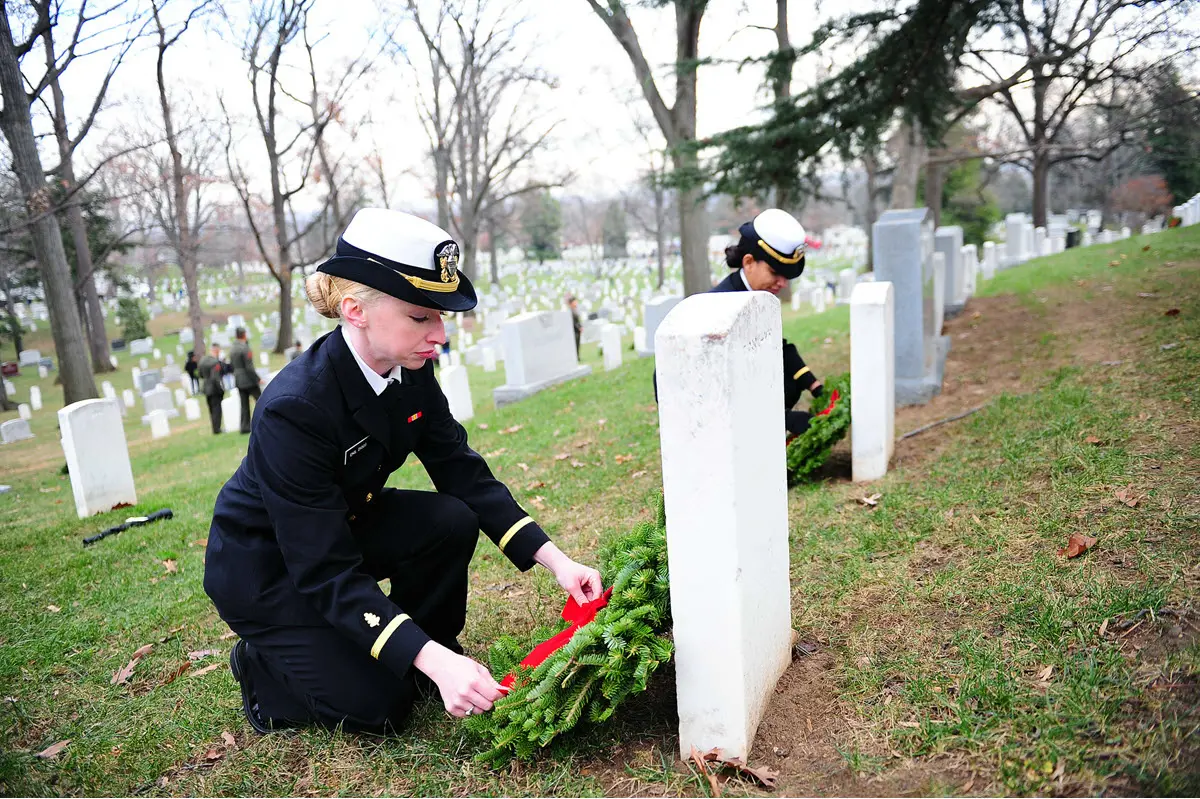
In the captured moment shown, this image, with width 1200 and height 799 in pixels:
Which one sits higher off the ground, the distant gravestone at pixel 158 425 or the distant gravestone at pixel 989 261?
the distant gravestone at pixel 989 261

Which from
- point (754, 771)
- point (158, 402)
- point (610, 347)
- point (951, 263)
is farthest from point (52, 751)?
point (158, 402)

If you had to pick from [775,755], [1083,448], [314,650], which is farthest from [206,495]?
[1083,448]

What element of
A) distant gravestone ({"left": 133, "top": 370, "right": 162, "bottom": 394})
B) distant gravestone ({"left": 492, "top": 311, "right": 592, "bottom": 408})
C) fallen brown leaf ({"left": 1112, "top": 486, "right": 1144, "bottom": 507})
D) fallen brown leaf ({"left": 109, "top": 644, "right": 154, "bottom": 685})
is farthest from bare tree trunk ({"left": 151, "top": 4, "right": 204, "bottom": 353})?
fallen brown leaf ({"left": 1112, "top": 486, "right": 1144, "bottom": 507})

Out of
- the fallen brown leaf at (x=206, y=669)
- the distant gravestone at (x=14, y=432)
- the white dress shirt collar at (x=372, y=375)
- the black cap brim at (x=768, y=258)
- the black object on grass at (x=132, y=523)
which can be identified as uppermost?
the black cap brim at (x=768, y=258)

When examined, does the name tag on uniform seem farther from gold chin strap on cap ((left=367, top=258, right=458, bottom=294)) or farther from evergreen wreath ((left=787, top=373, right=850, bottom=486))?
evergreen wreath ((left=787, top=373, right=850, bottom=486))

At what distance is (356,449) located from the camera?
2.62 m

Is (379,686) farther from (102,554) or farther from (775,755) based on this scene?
(102,554)

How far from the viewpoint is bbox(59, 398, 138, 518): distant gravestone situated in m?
6.96

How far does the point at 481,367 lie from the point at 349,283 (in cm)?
1901

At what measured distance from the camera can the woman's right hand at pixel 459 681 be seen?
221cm

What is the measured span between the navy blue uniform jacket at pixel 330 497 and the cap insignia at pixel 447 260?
1.55 ft

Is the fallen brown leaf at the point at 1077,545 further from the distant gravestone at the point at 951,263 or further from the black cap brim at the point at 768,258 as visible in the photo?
the distant gravestone at the point at 951,263

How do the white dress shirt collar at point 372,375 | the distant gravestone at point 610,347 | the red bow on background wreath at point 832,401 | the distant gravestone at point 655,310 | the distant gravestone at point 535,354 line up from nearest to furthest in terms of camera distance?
the white dress shirt collar at point 372,375 → the red bow on background wreath at point 832,401 → the distant gravestone at point 535,354 → the distant gravestone at point 655,310 → the distant gravestone at point 610,347

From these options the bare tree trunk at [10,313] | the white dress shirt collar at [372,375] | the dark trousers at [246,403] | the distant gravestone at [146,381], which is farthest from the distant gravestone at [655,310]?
the bare tree trunk at [10,313]
